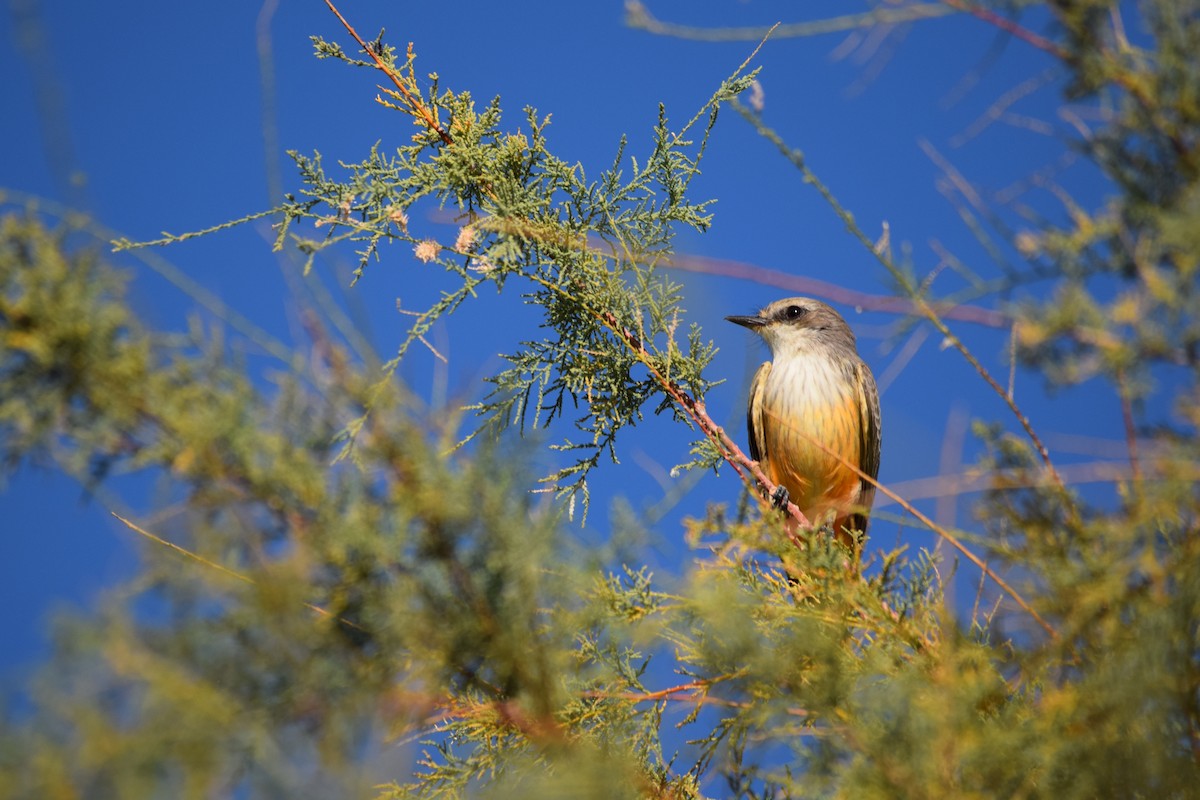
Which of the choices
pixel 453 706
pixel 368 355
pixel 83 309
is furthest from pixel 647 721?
pixel 83 309

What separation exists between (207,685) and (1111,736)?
1855 mm

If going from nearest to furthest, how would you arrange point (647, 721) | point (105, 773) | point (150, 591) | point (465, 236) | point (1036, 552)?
1. point (105, 773)
2. point (150, 591)
3. point (1036, 552)
4. point (647, 721)
5. point (465, 236)

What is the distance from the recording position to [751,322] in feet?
21.9

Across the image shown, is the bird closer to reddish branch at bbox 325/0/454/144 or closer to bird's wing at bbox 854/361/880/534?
bird's wing at bbox 854/361/880/534

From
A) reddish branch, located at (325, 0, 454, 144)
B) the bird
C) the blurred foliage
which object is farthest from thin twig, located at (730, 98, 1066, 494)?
the bird

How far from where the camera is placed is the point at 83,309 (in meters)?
2.11

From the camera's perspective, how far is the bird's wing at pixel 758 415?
20.7ft

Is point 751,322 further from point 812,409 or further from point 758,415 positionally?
point 812,409

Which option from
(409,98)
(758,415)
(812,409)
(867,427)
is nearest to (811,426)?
(812,409)

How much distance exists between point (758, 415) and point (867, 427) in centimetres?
75

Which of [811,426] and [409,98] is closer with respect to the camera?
[409,98]

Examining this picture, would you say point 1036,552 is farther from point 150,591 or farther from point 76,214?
point 76,214

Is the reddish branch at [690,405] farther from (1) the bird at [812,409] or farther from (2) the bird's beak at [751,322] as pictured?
(2) the bird's beak at [751,322]

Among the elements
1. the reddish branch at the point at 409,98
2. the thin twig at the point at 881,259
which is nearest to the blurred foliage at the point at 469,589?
the thin twig at the point at 881,259
